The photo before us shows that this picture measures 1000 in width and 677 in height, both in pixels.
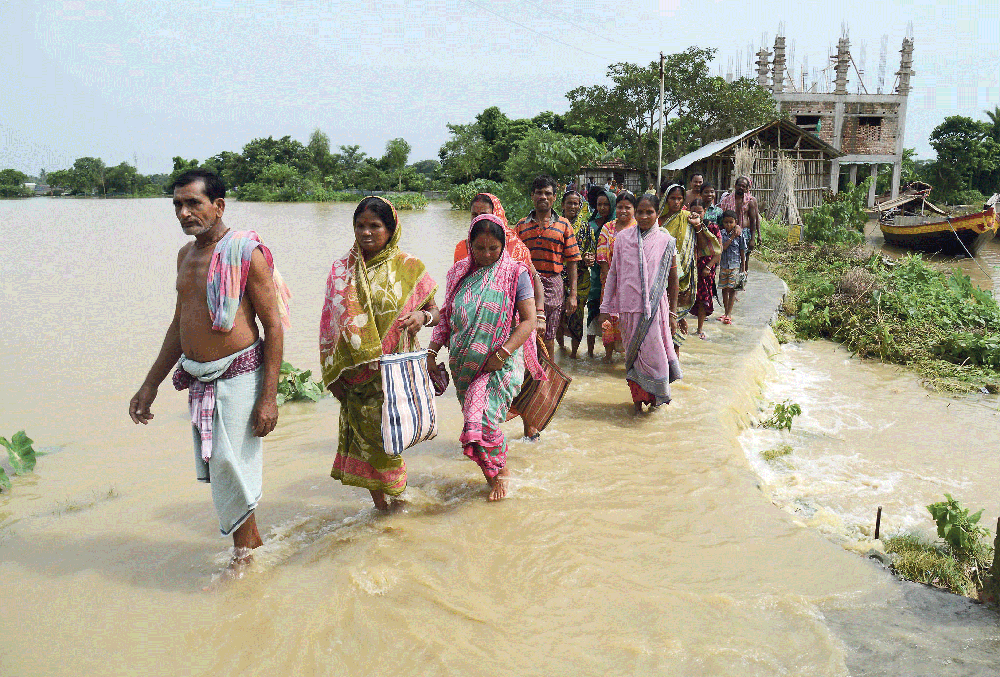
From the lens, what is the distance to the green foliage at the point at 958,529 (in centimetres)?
329

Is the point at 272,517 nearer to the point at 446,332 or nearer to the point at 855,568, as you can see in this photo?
the point at 446,332

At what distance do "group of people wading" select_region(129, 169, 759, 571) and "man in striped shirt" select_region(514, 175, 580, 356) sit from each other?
693mm

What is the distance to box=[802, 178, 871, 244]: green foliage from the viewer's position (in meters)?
14.0

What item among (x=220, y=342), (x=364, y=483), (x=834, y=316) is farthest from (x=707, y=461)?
(x=834, y=316)

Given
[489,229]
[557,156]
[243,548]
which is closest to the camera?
[243,548]

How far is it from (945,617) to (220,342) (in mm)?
3130

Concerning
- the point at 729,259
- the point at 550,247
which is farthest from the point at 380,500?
the point at 729,259

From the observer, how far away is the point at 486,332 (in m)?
3.64

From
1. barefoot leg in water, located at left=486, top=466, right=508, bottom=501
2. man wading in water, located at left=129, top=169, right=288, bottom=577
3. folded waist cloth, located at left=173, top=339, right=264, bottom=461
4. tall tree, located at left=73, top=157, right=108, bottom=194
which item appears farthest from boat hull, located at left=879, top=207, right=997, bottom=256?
tall tree, located at left=73, top=157, right=108, bottom=194

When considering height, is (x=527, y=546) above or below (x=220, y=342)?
below

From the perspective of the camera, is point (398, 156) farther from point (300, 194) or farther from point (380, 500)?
point (380, 500)

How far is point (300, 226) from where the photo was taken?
1178 inches

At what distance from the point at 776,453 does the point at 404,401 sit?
312 centimetres

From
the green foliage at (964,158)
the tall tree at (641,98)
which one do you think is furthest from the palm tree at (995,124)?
the tall tree at (641,98)
